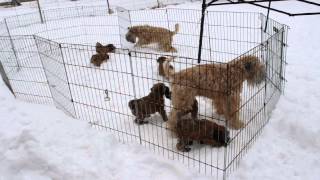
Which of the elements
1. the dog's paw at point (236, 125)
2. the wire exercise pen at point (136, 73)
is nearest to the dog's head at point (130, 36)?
the wire exercise pen at point (136, 73)

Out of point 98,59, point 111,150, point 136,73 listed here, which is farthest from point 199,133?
point 98,59

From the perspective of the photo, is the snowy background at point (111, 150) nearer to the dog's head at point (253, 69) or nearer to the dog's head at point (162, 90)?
the dog's head at point (253, 69)

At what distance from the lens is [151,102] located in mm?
5324

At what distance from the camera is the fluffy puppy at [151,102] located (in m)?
5.30

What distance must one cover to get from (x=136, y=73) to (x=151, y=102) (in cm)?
238

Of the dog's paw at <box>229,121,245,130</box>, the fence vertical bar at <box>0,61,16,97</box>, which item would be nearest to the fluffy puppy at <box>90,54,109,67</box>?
the fence vertical bar at <box>0,61,16,97</box>

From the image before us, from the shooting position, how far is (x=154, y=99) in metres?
5.36

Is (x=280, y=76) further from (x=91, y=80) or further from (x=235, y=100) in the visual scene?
(x=91, y=80)

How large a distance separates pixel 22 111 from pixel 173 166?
2.79 metres

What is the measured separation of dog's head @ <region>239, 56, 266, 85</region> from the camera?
4.95 meters

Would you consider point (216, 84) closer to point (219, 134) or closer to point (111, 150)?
point (219, 134)

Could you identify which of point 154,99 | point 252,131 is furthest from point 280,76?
point 154,99

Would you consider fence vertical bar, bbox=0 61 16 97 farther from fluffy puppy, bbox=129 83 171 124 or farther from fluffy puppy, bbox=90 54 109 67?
fluffy puppy, bbox=129 83 171 124

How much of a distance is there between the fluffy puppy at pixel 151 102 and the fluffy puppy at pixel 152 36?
4.07 meters
